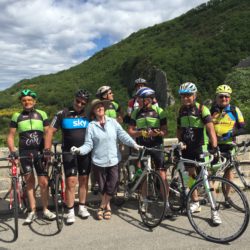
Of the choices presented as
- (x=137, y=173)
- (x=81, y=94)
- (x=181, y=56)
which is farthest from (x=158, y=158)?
(x=181, y=56)

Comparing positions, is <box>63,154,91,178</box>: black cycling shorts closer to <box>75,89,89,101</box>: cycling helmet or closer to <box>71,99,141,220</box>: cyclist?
<box>71,99,141,220</box>: cyclist

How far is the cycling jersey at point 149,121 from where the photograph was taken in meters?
5.43

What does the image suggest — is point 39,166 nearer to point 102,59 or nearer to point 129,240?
point 129,240

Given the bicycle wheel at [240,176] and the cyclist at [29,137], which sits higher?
the cyclist at [29,137]

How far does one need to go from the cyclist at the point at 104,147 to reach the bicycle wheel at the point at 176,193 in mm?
838

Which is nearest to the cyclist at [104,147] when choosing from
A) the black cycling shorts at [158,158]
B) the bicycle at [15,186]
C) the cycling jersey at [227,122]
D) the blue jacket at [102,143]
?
the blue jacket at [102,143]

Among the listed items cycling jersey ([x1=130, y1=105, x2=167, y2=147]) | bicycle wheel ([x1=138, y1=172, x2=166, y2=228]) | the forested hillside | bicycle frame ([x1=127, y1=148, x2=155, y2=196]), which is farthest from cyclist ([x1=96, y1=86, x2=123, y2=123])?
the forested hillside

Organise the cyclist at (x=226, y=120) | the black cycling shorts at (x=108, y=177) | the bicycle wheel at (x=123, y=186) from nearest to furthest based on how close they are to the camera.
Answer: the black cycling shorts at (x=108, y=177), the cyclist at (x=226, y=120), the bicycle wheel at (x=123, y=186)

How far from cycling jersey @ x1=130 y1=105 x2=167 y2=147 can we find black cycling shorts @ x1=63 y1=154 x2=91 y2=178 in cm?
94

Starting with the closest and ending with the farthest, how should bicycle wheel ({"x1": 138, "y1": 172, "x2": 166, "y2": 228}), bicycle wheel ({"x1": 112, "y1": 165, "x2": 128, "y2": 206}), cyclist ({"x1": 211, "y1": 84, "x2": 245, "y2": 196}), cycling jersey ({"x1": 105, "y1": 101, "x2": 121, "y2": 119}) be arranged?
1. bicycle wheel ({"x1": 138, "y1": 172, "x2": 166, "y2": 228})
2. cyclist ({"x1": 211, "y1": 84, "x2": 245, "y2": 196})
3. bicycle wheel ({"x1": 112, "y1": 165, "x2": 128, "y2": 206})
4. cycling jersey ({"x1": 105, "y1": 101, "x2": 121, "y2": 119})

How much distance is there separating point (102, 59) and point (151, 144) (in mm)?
81745

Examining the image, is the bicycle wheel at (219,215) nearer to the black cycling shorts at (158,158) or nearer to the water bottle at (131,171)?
the black cycling shorts at (158,158)

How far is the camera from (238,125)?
5.41 meters

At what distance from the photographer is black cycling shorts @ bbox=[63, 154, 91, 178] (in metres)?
5.23
